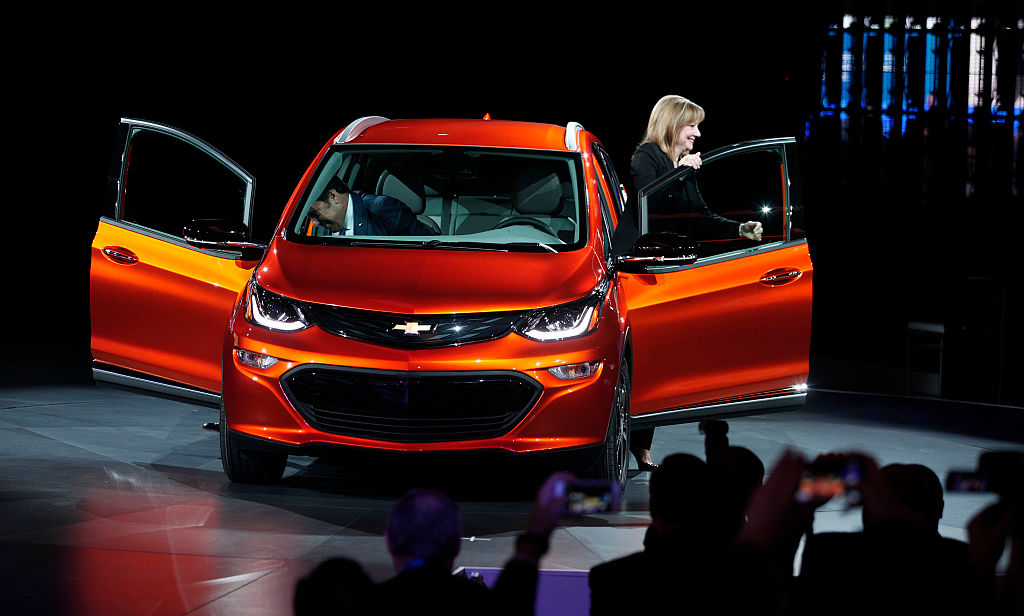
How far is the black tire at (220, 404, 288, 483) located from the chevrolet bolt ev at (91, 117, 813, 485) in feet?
0.04

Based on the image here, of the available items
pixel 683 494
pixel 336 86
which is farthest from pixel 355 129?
pixel 336 86

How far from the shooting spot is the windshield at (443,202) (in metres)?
7.84

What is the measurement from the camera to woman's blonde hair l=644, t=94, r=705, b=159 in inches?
361

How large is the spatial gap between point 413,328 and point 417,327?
0.02 meters

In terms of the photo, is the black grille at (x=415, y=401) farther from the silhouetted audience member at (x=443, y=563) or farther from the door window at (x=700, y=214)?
the silhouetted audience member at (x=443, y=563)

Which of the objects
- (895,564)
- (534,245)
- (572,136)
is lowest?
(895,564)

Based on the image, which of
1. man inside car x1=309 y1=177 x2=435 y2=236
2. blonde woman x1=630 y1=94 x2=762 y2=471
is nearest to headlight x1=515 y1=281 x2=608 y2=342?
man inside car x1=309 y1=177 x2=435 y2=236

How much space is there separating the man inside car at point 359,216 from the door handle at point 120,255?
97 centimetres

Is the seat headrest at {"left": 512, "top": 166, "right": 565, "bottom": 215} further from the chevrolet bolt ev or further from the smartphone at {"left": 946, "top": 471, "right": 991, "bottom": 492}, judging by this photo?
the smartphone at {"left": 946, "top": 471, "right": 991, "bottom": 492}

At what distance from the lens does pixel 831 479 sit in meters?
3.10

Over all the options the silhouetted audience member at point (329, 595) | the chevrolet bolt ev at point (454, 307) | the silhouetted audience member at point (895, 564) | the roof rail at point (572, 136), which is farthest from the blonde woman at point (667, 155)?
the silhouetted audience member at point (329, 595)

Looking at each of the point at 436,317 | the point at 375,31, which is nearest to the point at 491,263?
the point at 436,317

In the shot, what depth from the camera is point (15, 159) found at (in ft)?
94.5

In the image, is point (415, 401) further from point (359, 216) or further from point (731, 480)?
point (731, 480)
